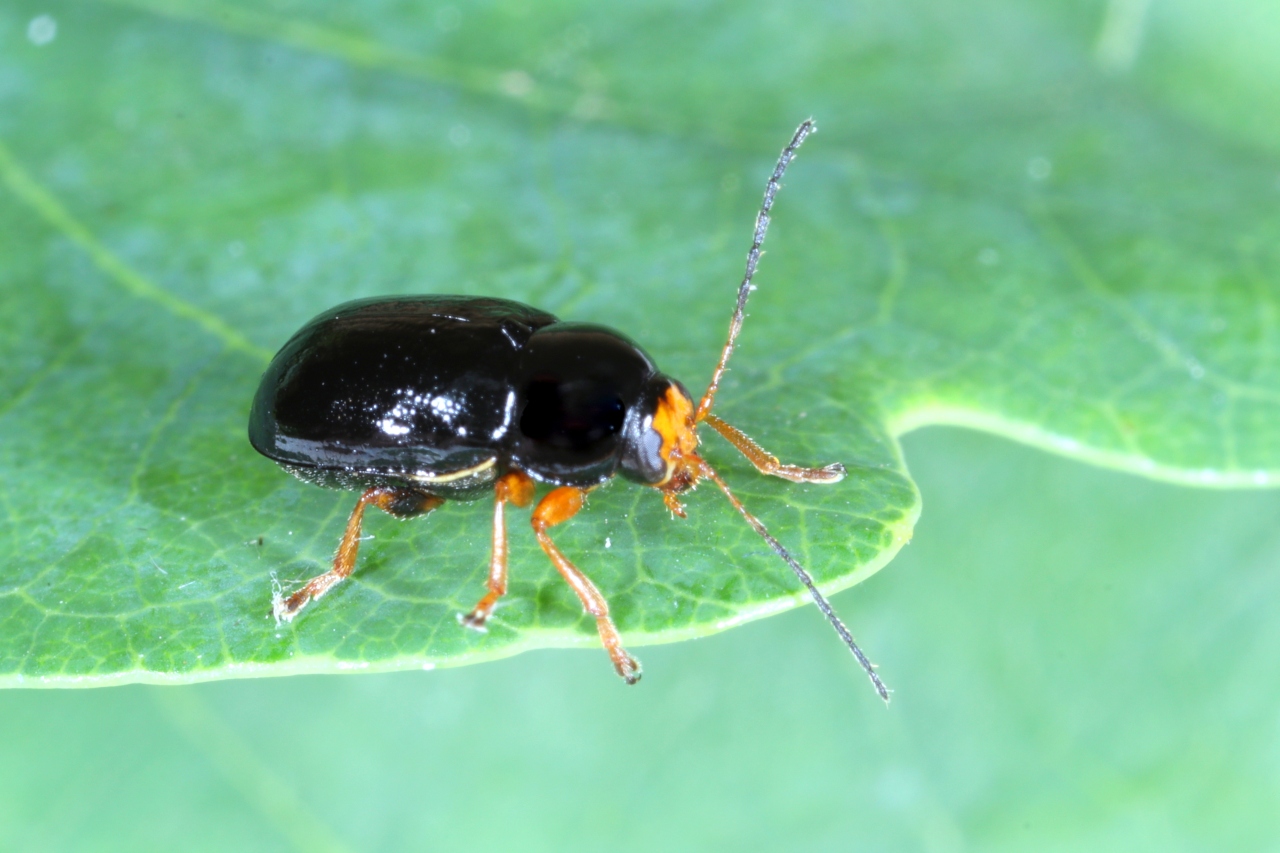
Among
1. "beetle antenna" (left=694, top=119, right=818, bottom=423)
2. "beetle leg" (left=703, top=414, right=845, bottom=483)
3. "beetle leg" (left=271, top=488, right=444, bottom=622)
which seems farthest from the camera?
"beetle antenna" (left=694, top=119, right=818, bottom=423)

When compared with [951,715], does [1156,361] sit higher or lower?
higher

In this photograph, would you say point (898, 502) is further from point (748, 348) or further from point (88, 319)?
point (88, 319)

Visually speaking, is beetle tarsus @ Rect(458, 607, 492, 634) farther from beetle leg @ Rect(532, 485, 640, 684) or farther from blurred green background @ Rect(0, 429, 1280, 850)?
blurred green background @ Rect(0, 429, 1280, 850)

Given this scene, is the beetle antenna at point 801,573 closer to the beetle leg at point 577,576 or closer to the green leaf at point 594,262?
the green leaf at point 594,262

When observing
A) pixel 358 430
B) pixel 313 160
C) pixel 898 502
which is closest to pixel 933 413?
pixel 898 502

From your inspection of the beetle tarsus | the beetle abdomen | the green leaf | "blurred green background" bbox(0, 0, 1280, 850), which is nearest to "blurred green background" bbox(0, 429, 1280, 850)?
"blurred green background" bbox(0, 0, 1280, 850)
